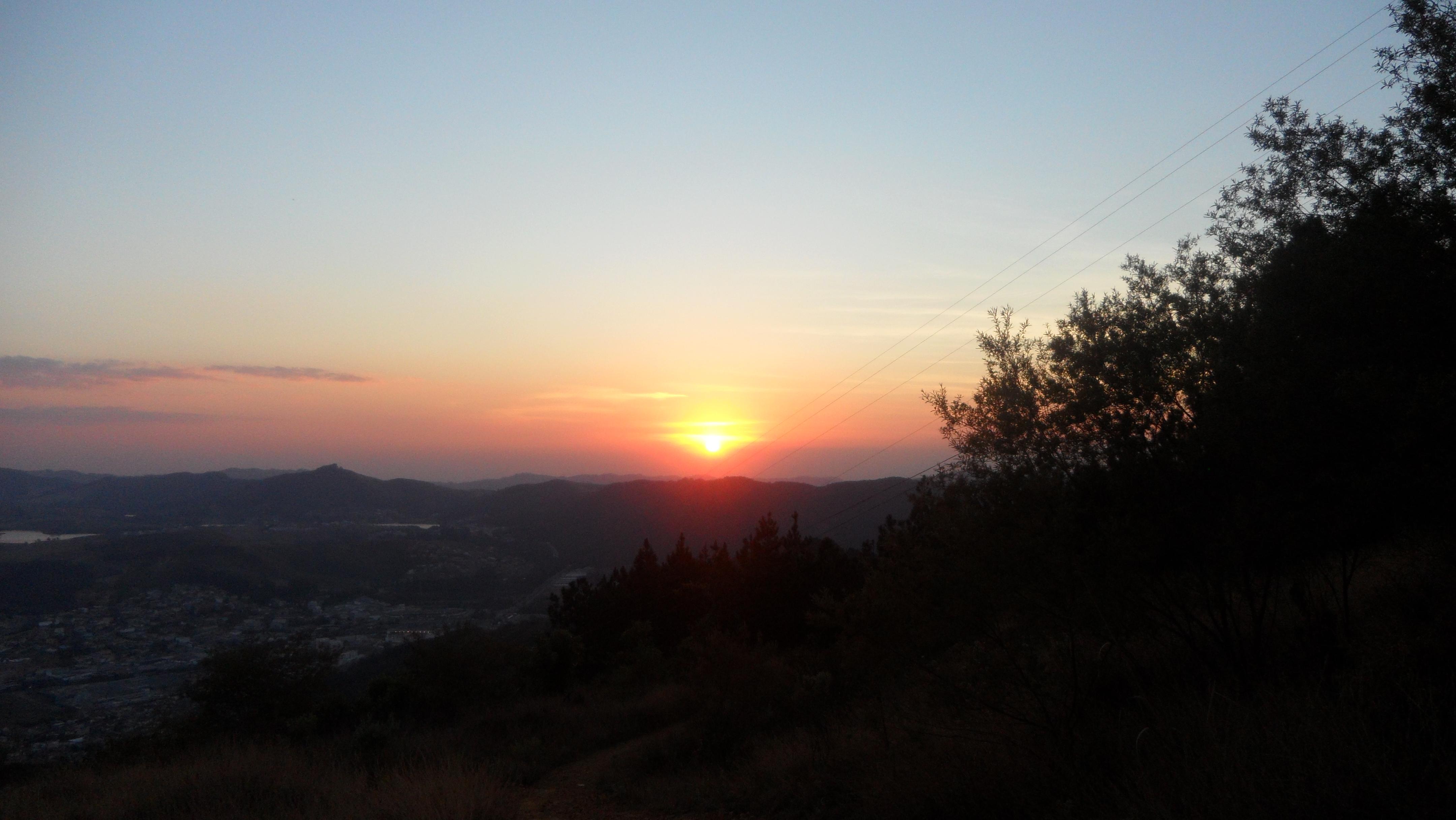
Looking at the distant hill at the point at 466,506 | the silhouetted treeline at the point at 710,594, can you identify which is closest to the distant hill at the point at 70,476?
the distant hill at the point at 466,506

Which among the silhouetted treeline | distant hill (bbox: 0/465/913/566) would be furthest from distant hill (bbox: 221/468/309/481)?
the silhouetted treeline

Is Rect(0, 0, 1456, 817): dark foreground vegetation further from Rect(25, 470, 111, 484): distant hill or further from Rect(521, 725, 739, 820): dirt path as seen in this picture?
Rect(25, 470, 111, 484): distant hill

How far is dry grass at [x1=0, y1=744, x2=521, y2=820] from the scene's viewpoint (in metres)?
8.36

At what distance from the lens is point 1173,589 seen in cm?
924

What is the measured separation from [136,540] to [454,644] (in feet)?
171

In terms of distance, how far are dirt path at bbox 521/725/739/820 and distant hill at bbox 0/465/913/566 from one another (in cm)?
4487

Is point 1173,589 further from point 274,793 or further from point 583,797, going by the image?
point 274,793

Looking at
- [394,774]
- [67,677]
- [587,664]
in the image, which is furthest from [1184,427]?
[67,677]

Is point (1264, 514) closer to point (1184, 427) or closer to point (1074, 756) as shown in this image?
point (1184, 427)

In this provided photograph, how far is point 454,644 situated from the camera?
81.6 ft

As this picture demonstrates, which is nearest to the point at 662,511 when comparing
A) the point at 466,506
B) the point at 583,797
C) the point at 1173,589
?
the point at 466,506

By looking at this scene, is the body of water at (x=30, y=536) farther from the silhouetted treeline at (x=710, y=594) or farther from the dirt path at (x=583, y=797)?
the dirt path at (x=583, y=797)

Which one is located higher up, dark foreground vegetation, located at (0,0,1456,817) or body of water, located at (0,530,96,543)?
dark foreground vegetation, located at (0,0,1456,817)

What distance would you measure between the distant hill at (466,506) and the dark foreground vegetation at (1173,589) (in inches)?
1958
